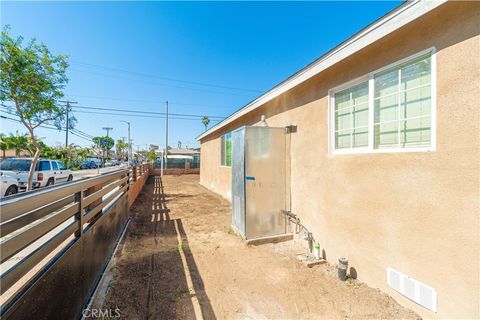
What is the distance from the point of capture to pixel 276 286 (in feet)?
9.19

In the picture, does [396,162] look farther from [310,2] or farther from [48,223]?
[310,2]

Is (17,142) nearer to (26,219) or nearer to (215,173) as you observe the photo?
(215,173)

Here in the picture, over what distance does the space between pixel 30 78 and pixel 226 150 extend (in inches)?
290

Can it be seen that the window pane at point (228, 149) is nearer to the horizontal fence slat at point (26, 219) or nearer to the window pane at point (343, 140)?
the window pane at point (343, 140)

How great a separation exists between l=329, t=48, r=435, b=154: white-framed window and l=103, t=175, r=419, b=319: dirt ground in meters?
1.94

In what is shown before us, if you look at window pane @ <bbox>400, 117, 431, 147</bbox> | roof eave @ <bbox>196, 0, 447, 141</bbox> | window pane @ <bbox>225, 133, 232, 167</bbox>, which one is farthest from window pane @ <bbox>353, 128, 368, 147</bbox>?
window pane @ <bbox>225, 133, 232, 167</bbox>

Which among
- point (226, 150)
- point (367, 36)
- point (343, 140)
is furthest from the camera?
point (226, 150)

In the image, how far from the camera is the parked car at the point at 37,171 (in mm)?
8864

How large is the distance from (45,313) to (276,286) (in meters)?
2.42

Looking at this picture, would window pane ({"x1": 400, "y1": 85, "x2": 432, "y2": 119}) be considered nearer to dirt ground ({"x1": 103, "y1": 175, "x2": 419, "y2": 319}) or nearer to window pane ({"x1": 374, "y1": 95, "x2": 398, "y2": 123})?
window pane ({"x1": 374, "y1": 95, "x2": 398, "y2": 123})

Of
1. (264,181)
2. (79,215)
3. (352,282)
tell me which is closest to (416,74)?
(352,282)

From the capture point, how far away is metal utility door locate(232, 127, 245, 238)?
430 cm

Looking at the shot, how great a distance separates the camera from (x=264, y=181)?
440 cm

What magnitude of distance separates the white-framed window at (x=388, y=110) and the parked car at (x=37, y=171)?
11.9 m
